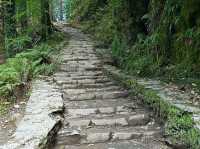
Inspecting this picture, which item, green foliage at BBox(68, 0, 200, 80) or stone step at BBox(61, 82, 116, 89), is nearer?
green foliage at BBox(68, 0, 200, 80)

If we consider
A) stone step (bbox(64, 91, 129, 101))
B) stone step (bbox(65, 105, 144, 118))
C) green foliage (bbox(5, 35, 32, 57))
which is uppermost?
green foliage (bbox(5, 35, 32, 57))

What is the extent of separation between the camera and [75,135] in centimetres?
546

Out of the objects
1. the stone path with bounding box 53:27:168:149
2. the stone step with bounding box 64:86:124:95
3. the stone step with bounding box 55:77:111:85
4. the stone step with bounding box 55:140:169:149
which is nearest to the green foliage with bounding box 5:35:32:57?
the stone path with bounding box 53:27:168:149

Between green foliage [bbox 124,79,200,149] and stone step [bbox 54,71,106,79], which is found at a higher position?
stone step [bbox 54,71,106,79]

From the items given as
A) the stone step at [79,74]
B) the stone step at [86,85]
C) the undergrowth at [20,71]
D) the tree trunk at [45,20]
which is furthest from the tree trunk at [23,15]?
the stone step at [86,85]

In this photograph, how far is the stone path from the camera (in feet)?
17.5

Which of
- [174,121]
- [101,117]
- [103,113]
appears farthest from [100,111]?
[174,121]

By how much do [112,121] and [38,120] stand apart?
52.7 inches

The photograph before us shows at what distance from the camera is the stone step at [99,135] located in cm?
537

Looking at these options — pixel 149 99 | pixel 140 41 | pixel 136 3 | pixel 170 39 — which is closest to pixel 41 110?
pixel 149 99

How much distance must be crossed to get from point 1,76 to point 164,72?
3.72m

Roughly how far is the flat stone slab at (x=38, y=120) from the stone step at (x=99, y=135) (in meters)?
0.24

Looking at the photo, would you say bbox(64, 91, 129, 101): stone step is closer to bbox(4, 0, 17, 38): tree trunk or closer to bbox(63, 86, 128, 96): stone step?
bbox(63, 86, 128, 96): stone step

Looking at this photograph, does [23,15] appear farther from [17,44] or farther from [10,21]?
[17,44]
